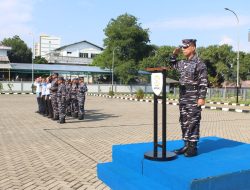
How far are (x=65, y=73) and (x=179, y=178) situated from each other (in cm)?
4886

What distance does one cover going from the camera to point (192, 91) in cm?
497

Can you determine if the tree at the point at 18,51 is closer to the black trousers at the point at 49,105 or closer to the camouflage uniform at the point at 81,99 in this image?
the black trousers at the point at 49,105

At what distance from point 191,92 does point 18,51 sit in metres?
70.9

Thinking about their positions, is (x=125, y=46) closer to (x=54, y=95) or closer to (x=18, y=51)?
(x=18, y=51)

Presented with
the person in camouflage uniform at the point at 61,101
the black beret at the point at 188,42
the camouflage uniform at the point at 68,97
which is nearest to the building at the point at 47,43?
the camouflage uniform at the point at 68,97

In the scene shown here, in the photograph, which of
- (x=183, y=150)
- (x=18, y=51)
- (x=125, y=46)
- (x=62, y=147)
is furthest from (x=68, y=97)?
(x=18, y=51)

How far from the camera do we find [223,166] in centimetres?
436

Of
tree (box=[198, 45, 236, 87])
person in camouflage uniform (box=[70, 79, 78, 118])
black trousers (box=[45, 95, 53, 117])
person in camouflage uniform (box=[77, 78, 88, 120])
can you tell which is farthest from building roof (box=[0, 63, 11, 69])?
person in camouflage uniform (box=[77, 78, 88, 120])

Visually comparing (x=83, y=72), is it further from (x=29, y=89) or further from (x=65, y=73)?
(x=29, y=89)

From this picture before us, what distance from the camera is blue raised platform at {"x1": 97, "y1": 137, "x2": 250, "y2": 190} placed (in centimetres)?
397

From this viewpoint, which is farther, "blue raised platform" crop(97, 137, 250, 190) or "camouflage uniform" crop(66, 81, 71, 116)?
"camouflage uniform" crop(66, 81, 71, 116)

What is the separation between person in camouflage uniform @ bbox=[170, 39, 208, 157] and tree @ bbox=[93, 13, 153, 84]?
152 feet

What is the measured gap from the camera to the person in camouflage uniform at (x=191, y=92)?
4922mm

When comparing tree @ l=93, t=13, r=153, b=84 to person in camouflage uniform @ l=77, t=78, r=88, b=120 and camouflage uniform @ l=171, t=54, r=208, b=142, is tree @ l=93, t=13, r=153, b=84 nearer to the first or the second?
person in camouflage uniform @ l=77, t=78, r=88, b=120
